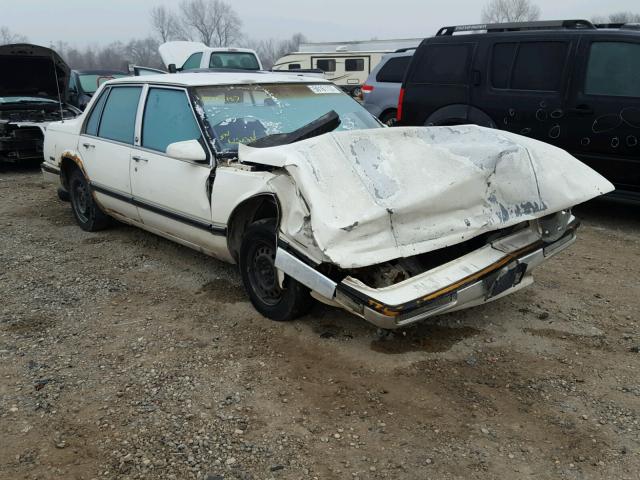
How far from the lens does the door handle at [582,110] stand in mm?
5852

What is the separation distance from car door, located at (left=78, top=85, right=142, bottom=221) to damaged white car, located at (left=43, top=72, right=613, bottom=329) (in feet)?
0.68

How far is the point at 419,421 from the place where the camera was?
2.82m

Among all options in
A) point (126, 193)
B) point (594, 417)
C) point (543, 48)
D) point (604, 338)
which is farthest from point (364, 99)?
point (594, 417)

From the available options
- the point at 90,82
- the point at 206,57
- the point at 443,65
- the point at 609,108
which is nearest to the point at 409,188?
the point at 609,108

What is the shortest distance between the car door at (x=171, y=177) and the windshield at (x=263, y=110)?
0.51 ft

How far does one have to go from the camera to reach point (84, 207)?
6.03m

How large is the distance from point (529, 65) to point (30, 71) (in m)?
8.19

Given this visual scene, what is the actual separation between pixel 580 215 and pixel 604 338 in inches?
128

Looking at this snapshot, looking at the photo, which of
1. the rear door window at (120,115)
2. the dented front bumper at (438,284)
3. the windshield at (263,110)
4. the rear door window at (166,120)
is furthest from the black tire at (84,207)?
the dented front bumper at (438,284)

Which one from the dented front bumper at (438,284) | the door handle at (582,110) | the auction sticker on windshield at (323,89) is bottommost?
the dented front bumper at (438,284)

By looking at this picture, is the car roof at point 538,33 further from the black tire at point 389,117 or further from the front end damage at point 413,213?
the front end damage at point 413,213

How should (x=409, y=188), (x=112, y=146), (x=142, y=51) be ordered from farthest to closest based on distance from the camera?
(x=142, y=51), (x=112, y=146), (x=409, y=188)

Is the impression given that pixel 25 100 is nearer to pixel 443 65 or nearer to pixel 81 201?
pixel 81 201

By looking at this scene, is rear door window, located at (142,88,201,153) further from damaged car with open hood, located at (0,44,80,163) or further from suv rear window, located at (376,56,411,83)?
suv rear window, located at (376,56,411,83)
